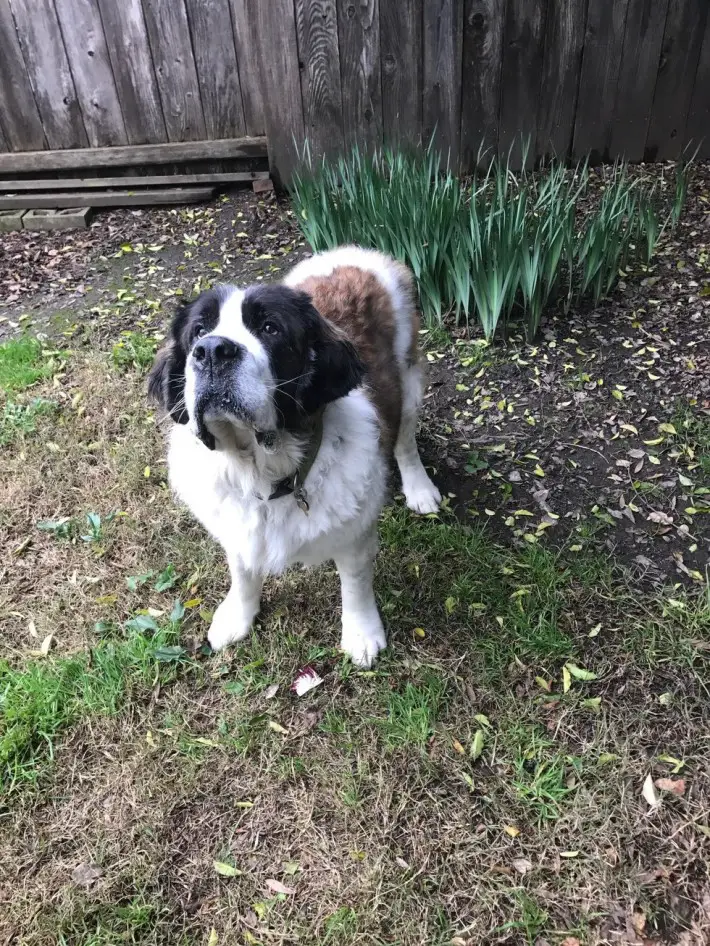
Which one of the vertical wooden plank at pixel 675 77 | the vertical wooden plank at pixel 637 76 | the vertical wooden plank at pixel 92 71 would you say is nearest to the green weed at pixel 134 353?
the vertical wooden plank at pixel 92 71

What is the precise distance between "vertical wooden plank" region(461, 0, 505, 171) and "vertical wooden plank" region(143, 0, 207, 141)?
2.01 meters

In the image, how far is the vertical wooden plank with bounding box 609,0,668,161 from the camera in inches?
181

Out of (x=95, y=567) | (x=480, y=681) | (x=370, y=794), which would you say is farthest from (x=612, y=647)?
(x=95, y=567)

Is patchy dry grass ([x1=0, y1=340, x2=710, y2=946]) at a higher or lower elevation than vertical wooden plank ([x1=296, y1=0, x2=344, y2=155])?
lower

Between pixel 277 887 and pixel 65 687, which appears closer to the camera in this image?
pixel 277 887

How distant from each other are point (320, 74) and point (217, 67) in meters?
0.87

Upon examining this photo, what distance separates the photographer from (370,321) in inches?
99.5

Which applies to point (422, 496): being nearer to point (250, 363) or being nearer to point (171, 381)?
point (171, 381)

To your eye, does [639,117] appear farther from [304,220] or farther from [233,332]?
[233,332]

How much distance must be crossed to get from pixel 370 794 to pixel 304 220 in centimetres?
333

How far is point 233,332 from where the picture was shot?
69.0 inches

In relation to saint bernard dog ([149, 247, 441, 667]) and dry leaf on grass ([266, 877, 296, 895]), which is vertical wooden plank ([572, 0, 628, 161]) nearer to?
saint bernard dog ([149, 247, 441, 667])

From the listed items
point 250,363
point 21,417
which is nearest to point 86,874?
point 250,363

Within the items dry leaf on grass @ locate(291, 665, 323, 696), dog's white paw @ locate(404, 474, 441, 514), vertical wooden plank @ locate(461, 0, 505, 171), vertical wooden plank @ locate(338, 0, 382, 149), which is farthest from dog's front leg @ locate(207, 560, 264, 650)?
vertical wooden plank @ locate(461, 0, 505, 171)
